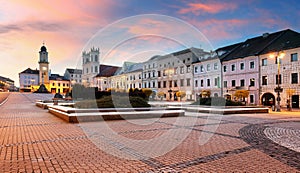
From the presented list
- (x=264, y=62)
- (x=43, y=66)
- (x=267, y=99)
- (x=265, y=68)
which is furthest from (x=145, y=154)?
(x=43, y=66)

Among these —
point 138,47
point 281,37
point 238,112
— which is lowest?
point 238,112

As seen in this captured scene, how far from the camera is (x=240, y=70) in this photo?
4100 centimetres

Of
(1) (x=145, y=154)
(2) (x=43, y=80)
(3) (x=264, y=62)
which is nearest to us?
(1) (x=145, y=154)

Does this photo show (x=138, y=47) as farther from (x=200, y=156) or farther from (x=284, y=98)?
(x=284, y=98)

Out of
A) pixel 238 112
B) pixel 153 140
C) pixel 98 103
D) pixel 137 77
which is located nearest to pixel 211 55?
pixel 137 77

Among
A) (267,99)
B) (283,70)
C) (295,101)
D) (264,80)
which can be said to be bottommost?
(295,101)

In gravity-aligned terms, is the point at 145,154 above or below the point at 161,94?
below

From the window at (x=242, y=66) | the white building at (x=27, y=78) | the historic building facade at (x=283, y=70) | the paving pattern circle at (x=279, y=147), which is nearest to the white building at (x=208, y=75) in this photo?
the window at (x=242, y=66)

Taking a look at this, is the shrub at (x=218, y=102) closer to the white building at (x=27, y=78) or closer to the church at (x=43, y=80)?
the church at (x=43, y=80)

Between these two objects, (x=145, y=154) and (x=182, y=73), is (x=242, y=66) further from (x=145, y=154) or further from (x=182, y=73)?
(x=145, y=154)

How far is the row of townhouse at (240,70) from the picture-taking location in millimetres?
32844

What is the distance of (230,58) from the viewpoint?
43812 mm

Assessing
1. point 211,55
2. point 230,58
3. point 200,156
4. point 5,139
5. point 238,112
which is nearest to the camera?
point 200,156

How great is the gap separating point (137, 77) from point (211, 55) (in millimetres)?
25417
